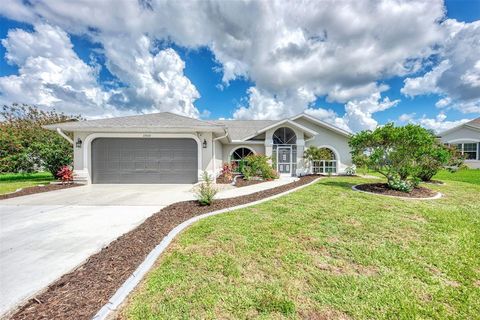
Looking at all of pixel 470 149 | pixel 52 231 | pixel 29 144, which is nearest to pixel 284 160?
pixel 52 231

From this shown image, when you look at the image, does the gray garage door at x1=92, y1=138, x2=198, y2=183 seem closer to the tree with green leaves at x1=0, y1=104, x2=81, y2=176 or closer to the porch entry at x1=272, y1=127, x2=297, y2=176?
the tree with green leaves at x1=0, y1=104, x2=81, y2=176

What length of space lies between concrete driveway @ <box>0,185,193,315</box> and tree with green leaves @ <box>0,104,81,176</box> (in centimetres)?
713

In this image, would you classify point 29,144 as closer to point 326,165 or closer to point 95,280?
point 95,280

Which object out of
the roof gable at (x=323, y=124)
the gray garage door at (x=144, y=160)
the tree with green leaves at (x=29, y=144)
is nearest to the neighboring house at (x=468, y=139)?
the roof gable at (x=323, y=124)

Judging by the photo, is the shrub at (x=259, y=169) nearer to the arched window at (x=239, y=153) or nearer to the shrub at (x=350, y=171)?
the arched window at (x=239, y=153)

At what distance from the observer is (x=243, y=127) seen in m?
21.3

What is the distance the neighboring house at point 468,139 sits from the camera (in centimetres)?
2205

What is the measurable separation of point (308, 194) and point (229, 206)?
11.7ft

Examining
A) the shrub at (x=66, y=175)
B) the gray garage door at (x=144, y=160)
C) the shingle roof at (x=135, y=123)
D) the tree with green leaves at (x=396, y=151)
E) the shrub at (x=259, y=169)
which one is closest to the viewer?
the tree with green leaves at (x=396, y=151)

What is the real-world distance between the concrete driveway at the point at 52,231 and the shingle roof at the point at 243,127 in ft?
39.7

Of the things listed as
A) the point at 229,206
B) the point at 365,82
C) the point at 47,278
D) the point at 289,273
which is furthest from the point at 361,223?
the point at 365,82

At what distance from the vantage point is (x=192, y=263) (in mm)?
3318

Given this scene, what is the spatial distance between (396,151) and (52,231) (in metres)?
12.4

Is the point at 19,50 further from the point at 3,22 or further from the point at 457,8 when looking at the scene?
the point at 457,8
